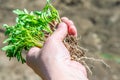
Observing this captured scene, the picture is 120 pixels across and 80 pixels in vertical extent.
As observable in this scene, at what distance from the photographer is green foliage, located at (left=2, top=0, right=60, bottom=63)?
2.16 meters

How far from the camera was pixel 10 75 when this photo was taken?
20.9ft

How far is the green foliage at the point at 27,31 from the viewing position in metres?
2.16

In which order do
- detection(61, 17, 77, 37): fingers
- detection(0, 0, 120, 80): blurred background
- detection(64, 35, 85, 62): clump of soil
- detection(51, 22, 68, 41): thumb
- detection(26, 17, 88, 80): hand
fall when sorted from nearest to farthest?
detection(26, 17, 88, 80): hand < detection(51, 22, 68, 41): thumb < detection(61, 17, 77, 37): fingers < detection(64, 35, 85, 62): clump of soil < detection(0, 0, 120, 80): blurred background

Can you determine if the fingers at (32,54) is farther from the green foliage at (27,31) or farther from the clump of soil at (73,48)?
the clump of soil at (73,48)

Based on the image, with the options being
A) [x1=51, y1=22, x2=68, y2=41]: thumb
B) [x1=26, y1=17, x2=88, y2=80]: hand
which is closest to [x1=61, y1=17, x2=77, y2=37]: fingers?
[x1=51, y1=22, x2=68, y2=41]: thumb

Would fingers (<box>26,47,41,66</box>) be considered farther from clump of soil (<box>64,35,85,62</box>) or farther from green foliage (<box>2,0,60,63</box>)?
clump of soil (<box>64,35,85,62</box>)

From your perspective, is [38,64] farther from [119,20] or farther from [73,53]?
[119,20]

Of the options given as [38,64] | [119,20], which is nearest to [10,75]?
[119,20]

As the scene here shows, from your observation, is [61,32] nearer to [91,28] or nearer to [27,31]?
[27,31]

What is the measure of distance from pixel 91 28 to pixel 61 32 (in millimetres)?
6717

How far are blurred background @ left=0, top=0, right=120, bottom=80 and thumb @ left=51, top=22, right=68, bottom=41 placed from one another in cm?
430

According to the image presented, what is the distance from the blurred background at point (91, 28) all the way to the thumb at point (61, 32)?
14.1ft

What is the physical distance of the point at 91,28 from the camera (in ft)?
28.4

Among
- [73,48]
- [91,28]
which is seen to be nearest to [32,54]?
[73,48]
